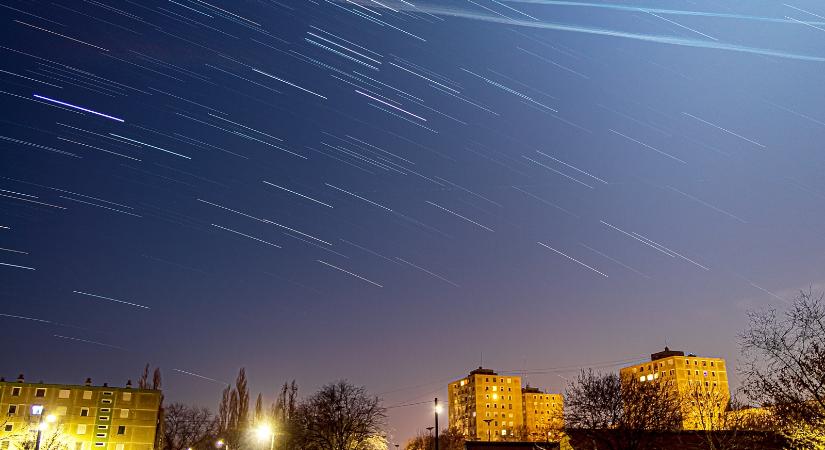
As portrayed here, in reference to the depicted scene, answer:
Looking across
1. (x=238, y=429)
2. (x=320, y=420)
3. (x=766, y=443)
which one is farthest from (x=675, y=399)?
(x=238, y=429)

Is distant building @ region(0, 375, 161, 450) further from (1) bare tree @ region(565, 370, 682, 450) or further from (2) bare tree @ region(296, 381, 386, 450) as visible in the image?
(1) bare tree @ region(565, 370, 682, 450)

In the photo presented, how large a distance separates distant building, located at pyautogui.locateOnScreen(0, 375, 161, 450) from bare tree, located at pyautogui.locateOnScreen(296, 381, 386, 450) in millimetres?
46915

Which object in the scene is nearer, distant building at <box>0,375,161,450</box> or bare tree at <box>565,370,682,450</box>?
bare tree at <box>565,370,682,450</box>

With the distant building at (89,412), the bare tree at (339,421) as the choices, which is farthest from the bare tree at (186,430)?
the bare tree at (339,421)

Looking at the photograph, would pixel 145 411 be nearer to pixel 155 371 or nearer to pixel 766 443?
pixel 155 371

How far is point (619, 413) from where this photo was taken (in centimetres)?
4253

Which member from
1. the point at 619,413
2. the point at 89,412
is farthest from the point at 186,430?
the point at 619,413

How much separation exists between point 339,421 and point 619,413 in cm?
3268

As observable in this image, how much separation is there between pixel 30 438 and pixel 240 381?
143ft

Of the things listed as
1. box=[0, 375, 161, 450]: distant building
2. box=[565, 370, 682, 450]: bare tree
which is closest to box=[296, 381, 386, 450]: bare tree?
box=[565, 370, 682, 450]: bare tree

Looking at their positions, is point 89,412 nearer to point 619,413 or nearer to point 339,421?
point 339,421

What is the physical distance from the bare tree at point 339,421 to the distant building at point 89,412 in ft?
154

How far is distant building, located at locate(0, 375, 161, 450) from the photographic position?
94125 mm

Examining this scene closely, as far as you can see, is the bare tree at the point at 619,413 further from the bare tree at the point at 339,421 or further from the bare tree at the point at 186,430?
the bare tree at the point at 186,430
